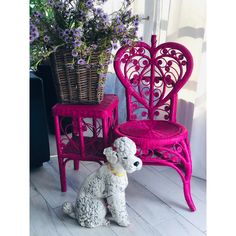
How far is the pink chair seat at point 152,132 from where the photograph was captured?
54.6 inches

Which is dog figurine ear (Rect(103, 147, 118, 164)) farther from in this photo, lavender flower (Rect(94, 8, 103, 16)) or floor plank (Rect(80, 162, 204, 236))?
lavender flower (Rect(94, 8, 103, 16))

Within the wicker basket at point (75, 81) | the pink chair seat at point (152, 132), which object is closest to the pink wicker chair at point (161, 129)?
the pink chair seat at point (152, 132)

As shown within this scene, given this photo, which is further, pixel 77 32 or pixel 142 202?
pixel 142 202

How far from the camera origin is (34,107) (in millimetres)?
1730

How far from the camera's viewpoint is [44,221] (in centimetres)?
144

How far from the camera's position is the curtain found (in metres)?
1.65

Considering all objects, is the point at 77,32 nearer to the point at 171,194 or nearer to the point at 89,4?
the point at 89,4

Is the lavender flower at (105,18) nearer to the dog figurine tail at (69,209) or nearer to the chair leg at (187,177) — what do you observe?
the chair leg at (187,177)

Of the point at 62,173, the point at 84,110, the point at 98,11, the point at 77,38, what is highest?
the point at 98,11

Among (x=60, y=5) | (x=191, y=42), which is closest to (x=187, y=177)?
(x=191, y=42)

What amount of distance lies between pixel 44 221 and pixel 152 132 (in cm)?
73

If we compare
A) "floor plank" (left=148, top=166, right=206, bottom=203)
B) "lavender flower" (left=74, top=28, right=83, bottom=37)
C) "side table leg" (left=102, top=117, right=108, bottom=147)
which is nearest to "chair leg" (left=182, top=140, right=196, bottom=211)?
"floor plank" (left=148, top=166, right=206, bottom=203)
